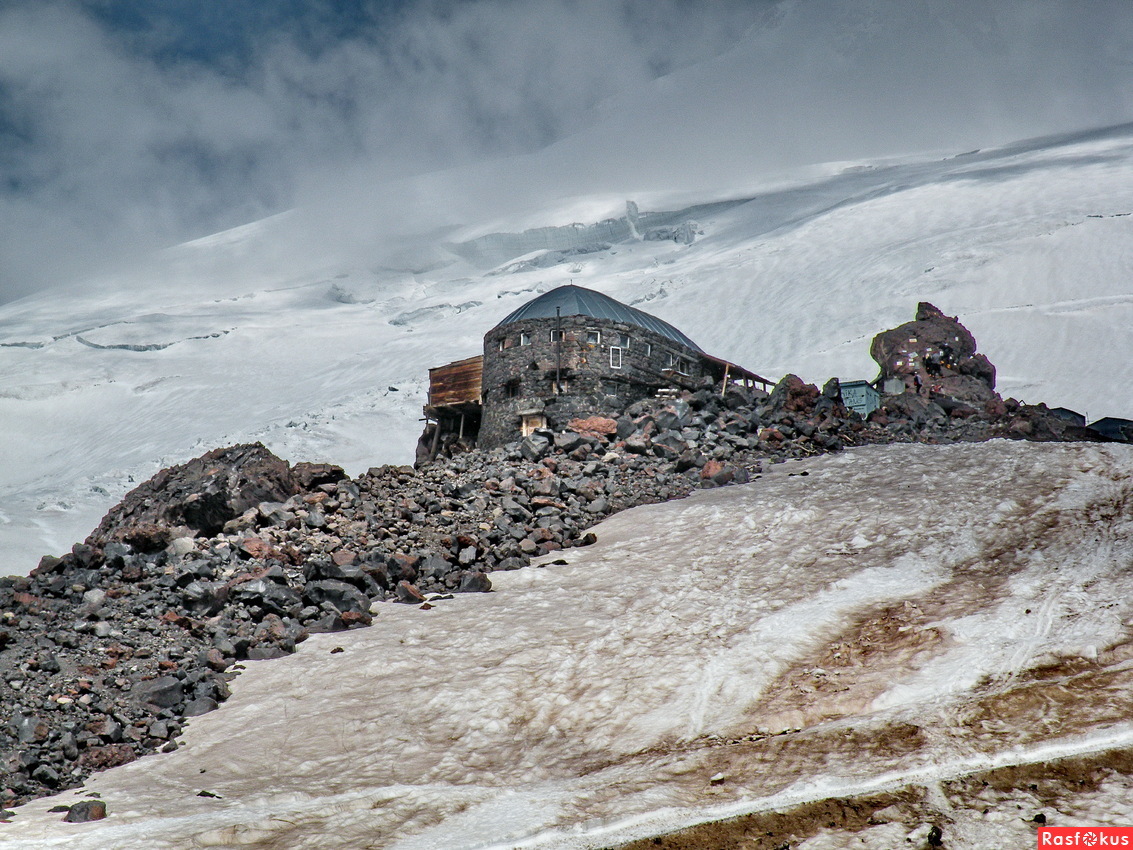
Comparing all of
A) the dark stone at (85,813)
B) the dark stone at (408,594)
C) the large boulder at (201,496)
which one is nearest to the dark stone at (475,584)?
the dark stone at (408,594)

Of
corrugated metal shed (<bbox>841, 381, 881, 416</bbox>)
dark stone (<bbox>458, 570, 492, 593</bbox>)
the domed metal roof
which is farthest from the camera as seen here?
corrugated metal shed (<bbox>841, 381, 881, 416</bbox>)

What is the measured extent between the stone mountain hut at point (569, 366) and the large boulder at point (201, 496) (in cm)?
1119

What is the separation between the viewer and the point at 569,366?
32719 mm

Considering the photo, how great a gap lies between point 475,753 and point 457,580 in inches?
279

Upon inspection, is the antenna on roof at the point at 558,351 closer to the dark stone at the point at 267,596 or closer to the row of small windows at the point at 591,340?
the row of small windows at the point at 591,340

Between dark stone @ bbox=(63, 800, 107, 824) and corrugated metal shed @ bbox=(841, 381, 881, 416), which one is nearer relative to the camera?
dark stone @ bbox=(63, 800, 107, 824)

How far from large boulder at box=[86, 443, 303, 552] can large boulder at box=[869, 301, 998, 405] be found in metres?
28.8

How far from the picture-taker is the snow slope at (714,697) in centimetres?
707

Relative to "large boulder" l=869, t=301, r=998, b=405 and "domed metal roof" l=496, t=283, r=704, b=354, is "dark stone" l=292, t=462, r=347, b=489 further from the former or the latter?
"large boulder" l=869, t=301, r=998, b=405

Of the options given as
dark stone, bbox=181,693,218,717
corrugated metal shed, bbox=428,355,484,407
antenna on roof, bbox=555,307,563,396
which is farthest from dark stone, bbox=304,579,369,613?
corrugated metal shed, bbox=428,355,484,407

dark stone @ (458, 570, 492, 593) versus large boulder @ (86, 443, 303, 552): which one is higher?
large boulder @ (86, 443, 303, 552)

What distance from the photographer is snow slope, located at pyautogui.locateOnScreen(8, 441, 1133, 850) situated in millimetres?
7066

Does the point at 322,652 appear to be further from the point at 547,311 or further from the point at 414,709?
the point at 547,311

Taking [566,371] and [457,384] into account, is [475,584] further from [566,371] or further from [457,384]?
[457,384]
